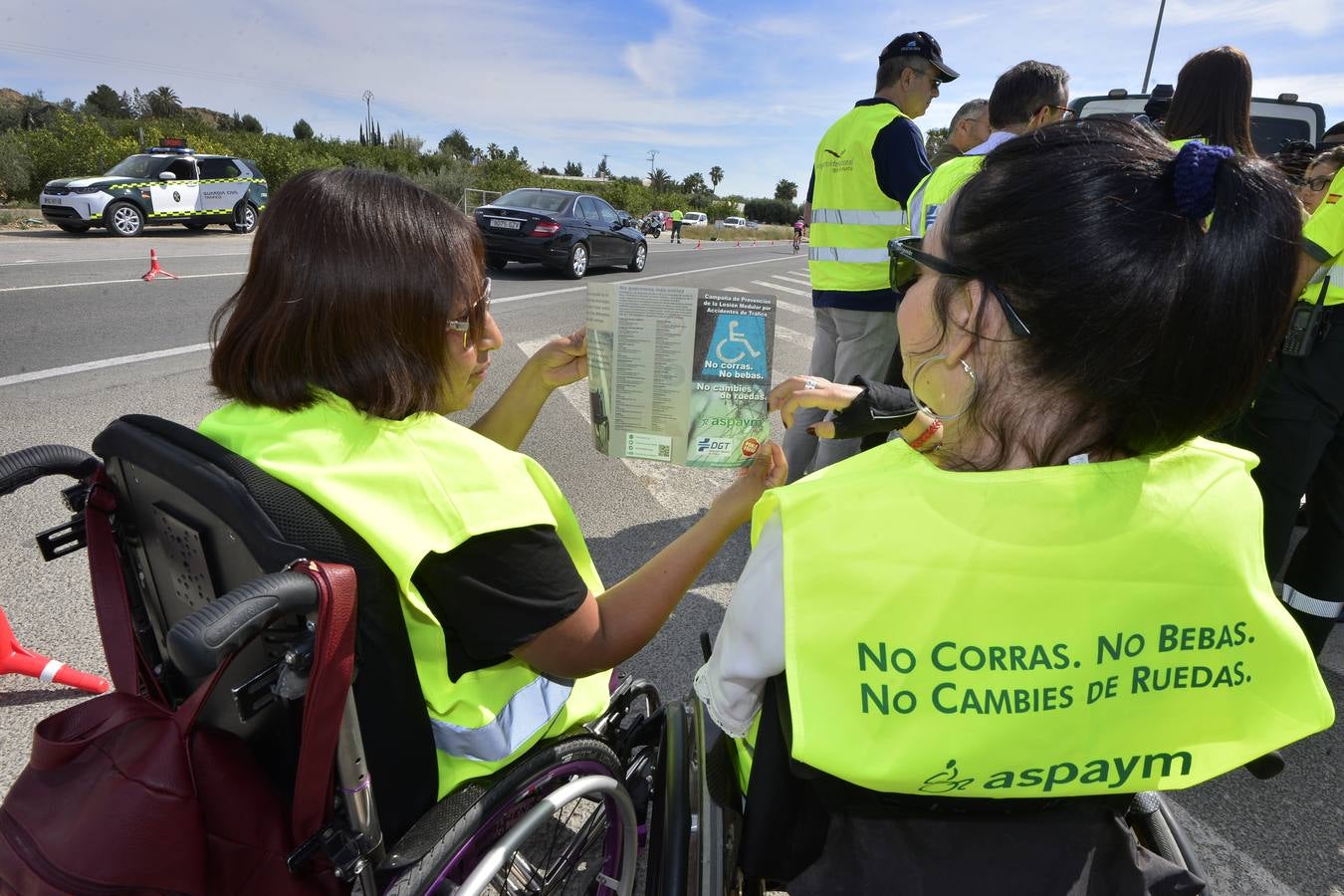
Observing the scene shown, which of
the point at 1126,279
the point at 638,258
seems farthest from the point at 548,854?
the point at 638,258

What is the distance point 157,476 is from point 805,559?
2.81ft

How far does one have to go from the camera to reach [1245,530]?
994 millimetres

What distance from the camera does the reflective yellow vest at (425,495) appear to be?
3.38 ft

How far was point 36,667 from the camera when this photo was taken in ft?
7.80

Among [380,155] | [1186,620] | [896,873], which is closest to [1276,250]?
[1186,620]

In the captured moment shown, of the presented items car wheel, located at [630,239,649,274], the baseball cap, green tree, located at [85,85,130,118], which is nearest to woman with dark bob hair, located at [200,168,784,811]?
the baseball cap

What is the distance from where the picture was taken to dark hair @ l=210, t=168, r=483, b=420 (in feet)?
3.88

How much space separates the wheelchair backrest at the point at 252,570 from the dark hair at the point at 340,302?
0.58ft

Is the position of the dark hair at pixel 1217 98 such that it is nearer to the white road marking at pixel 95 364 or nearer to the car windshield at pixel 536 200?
the white road marking at pixel 95 364

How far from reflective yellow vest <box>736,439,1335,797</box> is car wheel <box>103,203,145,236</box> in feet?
59.1

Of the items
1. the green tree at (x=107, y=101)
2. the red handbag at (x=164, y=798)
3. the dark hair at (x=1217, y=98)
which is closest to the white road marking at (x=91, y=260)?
the red handbag at (x=164, y=798)

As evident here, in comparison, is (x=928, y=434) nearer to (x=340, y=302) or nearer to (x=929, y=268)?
(x=929, y=268)

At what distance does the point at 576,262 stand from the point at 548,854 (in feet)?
40.4

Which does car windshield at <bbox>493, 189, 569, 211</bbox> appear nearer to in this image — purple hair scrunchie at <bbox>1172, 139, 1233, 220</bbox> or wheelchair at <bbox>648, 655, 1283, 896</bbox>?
wheelchair at <bbox>648, 655, 1283, 896</bbox>
